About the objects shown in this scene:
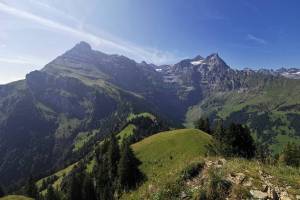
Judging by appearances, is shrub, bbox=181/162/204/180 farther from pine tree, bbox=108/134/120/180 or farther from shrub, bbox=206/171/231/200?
pine tree, bbox=108/134/120/180

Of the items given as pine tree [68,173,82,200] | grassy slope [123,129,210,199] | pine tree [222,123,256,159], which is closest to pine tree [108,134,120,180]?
grassy slope [123,129,210,199]

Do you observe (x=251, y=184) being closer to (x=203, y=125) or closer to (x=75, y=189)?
(x=75, y=189)

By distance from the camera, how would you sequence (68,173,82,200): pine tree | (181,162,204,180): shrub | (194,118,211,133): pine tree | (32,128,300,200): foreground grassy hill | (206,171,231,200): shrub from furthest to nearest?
(194,118,211,133): pine tree
(68,173,82,200): pine tree
(181,162,204,180): shrub
(206,171,231,200): shrub
(32,128,300,200): foreground grassy hill

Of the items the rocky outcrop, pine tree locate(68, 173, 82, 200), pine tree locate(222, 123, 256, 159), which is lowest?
pine tree locate(68, 173, 82, 200)

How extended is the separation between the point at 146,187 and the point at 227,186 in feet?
20.7

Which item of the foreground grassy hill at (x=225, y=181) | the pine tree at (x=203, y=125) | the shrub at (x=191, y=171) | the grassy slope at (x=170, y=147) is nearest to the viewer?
the foreground grassy hill at (x=225, y=181)

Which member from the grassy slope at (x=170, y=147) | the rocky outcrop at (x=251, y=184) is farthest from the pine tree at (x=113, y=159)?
the rocky outcrop at (x=251, y=184)

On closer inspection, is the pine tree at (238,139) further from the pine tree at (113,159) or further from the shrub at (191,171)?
the shrub at (191,171)

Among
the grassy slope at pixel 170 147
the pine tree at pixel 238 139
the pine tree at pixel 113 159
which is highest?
the pine tree at pixel 238 139

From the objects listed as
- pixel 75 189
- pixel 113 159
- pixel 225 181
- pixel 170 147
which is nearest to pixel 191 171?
pixel 225 181

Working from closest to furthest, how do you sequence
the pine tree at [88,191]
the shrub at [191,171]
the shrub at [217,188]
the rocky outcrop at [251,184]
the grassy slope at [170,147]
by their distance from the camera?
the rocky outcrop at [251,184]
the shrub at [217,188]
the shrub at [191,171]
the grassy slope at [170,147]
the pine tree at [88,191]

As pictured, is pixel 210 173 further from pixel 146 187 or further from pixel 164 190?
pixel 146 187

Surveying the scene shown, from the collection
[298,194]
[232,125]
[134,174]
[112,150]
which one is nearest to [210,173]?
[298,194]

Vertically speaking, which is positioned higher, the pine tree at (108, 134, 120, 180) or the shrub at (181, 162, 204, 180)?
the shrub at (181, 162, 204, 180)
